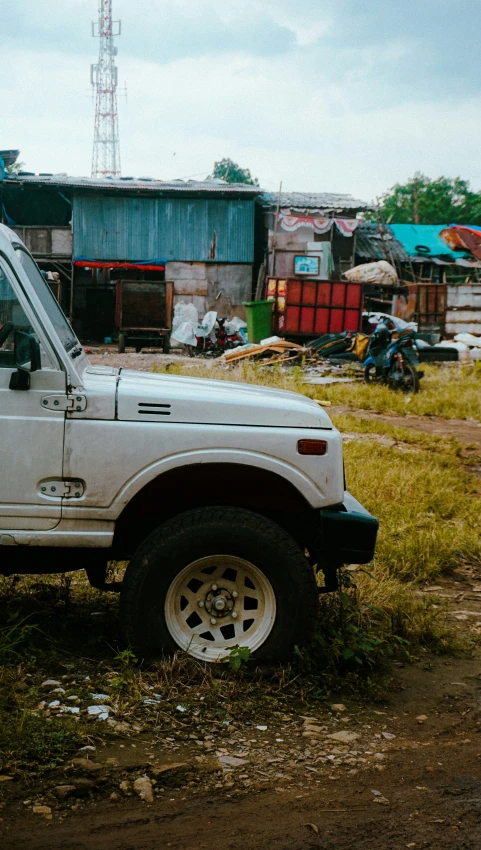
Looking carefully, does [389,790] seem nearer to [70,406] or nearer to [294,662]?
[294,662]

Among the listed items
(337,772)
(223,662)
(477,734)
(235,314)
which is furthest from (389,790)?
(235,314)

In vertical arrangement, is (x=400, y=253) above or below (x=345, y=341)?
above

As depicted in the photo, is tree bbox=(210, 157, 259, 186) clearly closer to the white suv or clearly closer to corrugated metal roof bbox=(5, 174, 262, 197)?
corrugated metal roof bbox=(5, 174, 262, 197)

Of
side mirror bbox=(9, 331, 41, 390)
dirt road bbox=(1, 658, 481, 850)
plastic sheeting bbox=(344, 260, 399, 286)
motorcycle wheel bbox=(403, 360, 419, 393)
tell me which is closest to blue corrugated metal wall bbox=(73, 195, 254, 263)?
plastic sheeting bbox=(344, 260, 399, 286)

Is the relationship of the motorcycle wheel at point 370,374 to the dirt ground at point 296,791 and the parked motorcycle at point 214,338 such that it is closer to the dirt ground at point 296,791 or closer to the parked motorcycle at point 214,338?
the parked motorcycle at point 214,338

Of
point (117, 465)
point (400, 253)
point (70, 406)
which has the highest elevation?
point (400, 253)

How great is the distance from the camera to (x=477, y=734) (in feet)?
11.6

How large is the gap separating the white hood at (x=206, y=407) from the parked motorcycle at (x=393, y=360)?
10.4 metres

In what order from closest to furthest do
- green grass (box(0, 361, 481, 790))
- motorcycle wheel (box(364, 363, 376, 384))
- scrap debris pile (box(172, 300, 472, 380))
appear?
green grass (box(0, 361, 481, 790)), motorcycle wheel (box(364, 363, 376, 384)), scrap debris pile (box(172, 300, 472, 380))

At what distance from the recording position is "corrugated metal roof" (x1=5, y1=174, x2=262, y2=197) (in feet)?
88.6

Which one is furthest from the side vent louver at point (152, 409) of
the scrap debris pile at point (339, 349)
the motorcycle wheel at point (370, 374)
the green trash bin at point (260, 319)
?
the green trash bin at point (260, 319)

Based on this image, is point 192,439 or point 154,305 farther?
point 154,305

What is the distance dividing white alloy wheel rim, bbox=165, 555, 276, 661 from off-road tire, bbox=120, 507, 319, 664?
48mm

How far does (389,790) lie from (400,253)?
95.0 ft
